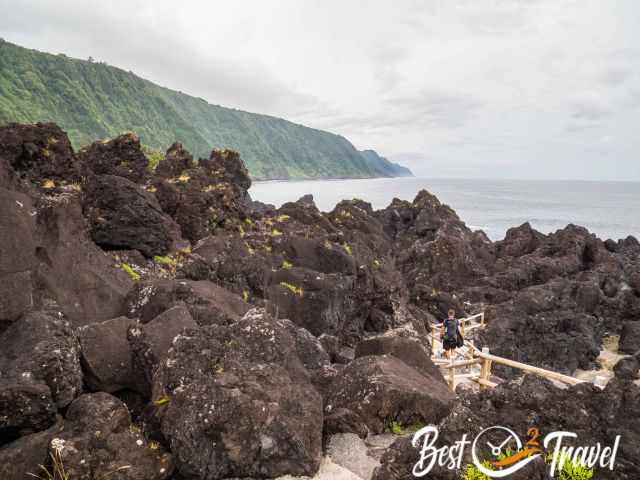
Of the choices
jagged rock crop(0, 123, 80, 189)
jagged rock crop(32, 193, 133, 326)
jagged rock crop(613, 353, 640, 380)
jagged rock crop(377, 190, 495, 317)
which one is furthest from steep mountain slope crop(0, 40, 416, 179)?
jagged rock crop(613, 353, 640, 380)

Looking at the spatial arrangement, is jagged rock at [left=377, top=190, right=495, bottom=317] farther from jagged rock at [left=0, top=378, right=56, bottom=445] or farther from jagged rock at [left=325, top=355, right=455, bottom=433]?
jagged rock at [left=0, top=378, right=56, bottom=445]

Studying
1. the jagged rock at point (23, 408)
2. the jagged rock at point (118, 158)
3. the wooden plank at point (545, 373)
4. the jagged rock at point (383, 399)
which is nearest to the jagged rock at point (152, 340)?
the jagged rock at point (23, 408)

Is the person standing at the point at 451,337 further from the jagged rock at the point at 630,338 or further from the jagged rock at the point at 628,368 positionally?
the jagged rock at the point at 630,338

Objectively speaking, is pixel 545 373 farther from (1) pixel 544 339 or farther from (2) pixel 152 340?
(1) pixel 544 339

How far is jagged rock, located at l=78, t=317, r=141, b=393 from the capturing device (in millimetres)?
6691

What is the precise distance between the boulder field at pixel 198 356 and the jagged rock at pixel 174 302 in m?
0.04

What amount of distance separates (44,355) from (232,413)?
2.57 metres

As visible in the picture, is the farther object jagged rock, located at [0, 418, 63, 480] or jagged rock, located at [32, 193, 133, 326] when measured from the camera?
jagged rock, located at [32, 193, 133, 326]

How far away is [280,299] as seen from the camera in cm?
1416

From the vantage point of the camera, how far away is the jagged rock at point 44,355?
556cm

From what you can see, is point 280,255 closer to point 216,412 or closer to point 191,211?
point 191,211

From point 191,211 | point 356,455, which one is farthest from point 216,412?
point 191,211

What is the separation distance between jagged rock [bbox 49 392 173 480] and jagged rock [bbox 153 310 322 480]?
0.95 ft

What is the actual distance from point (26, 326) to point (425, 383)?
6335 millimetres
